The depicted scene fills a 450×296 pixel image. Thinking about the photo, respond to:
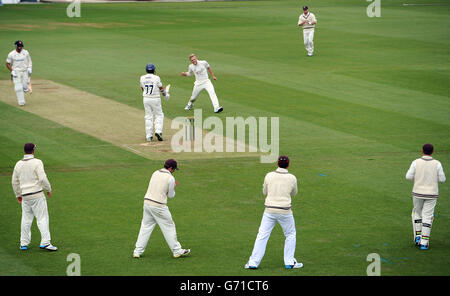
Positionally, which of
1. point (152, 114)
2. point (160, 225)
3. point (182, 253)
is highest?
point (152, 114)

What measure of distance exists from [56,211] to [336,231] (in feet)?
21.2

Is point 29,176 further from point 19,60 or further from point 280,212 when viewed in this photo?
point 19,60

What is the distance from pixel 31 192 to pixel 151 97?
907cm

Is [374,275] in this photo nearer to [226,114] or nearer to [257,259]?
[257,259]

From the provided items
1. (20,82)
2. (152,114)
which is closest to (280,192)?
(152,114)

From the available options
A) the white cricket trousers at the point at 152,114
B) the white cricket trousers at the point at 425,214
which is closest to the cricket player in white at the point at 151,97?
the white cricket trousers at the point at 152,114

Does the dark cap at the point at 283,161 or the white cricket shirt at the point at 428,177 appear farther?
the white cricket shirt at the point at 428,177

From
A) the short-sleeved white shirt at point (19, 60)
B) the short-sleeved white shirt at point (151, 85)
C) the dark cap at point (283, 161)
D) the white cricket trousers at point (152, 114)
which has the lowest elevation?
the white cricket trousers at point (152, 114)

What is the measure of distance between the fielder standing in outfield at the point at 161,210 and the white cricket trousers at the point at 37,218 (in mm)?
1837

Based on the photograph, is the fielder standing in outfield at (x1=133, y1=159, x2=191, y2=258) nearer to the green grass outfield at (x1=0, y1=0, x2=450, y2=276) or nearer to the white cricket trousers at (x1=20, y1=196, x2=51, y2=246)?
the green grass outfield at (x1=0, y1=0, x2=450, y2=276)

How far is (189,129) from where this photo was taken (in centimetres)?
2497

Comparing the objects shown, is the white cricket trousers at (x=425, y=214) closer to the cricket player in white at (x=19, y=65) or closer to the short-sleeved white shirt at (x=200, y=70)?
the short-sleeved white shirt at (x=200, y=70)

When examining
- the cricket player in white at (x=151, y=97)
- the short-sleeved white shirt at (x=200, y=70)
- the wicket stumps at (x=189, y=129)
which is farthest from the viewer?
the short-sleeved white shirt at (x=200, y=70)

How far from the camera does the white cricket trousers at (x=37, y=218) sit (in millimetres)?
14422
